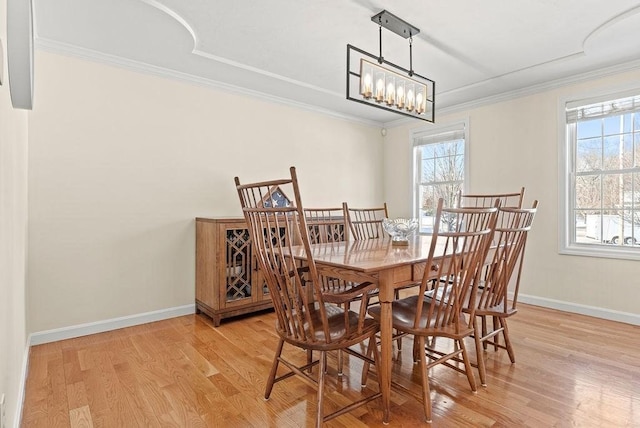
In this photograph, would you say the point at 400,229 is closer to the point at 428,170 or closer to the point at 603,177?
the point at 603,177

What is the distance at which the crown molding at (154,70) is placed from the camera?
2746 millimetres

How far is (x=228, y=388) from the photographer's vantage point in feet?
6.65

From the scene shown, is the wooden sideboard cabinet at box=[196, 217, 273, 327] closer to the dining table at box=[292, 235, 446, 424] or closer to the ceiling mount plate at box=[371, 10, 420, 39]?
the dining table at box=[292, 235, 446, 424]

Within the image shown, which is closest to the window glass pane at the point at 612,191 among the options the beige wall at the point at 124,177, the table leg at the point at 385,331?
the table leg at the point at 385,331

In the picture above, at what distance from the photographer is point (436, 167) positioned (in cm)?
482

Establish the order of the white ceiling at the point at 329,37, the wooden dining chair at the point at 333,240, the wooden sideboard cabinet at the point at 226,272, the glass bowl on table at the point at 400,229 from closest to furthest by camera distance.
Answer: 1. the wooden dining chair at the point at 333,240
2. the white ceiling at the point at 329,37
3. the glass bowl on table at the point at 400,229
4. the wooden sideboard cabinet at the point at 226,272

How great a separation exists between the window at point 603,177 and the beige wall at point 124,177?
10.7 feet

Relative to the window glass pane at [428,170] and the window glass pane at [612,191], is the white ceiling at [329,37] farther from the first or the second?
the window glass pane at [428,170]

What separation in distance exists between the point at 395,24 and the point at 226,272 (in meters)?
2.48

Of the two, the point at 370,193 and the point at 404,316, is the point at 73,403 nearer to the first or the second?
the point at 404,316

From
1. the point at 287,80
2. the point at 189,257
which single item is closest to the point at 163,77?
the point at 287,80

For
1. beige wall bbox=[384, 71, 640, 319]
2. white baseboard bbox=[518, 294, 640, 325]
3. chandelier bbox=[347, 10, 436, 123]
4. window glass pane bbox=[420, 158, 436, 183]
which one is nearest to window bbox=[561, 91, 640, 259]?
beige wall bbox=[384, 71, 640, 319]

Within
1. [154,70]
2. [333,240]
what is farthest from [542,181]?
[154,70]

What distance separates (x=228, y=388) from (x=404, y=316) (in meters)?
1.11
